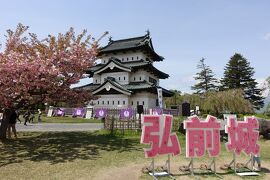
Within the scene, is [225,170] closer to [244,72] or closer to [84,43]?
[84,43]

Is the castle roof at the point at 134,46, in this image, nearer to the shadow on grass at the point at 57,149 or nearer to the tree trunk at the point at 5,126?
the tree trunk at the point at 5,126

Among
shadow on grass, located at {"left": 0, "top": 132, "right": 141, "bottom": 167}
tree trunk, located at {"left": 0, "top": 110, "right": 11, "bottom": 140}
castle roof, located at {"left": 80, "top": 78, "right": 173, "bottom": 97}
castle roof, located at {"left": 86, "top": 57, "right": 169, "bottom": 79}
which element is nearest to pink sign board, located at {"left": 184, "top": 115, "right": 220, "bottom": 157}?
shadow on grass, located at {"left": 0, "top": 132, "right": 141, "bottom": 167}

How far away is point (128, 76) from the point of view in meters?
39.7

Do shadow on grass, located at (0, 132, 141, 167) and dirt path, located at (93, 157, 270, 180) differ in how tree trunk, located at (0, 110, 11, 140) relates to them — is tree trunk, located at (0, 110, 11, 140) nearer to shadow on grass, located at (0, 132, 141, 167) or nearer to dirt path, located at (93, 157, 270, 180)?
shadow on grass, located at (0, 132, 141, 167)

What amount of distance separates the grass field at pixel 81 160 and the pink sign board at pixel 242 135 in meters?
0.92

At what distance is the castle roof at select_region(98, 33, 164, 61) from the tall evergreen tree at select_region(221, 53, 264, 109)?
29.2 metres

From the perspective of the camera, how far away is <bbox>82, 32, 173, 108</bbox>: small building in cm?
3812

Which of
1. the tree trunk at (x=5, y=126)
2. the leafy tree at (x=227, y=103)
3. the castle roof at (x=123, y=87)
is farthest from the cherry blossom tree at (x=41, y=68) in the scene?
the leafy tree at (x=227, y=103)

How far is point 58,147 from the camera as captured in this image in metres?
13.8

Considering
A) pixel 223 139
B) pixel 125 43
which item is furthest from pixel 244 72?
pixel 223 139

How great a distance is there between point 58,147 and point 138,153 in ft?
13.4

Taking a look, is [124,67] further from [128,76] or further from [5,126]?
[5,126]

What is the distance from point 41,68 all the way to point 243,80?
6119 centimetres

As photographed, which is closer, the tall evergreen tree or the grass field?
the grass field
